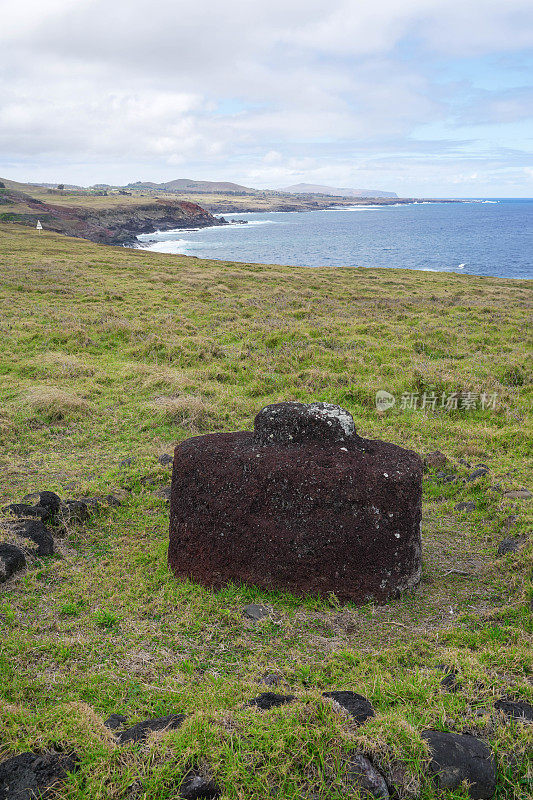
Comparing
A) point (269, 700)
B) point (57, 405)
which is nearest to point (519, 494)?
point (269, 700)

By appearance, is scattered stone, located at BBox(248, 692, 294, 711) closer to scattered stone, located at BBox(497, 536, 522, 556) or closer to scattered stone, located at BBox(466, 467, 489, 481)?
scattered stone, located at BBox(497, 536, 522, 556)

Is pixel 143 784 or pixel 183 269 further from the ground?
pixel 183 269

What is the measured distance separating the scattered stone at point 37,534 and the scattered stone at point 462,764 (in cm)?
498

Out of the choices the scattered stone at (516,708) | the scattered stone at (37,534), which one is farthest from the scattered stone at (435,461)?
the scattered stone at (37,534)

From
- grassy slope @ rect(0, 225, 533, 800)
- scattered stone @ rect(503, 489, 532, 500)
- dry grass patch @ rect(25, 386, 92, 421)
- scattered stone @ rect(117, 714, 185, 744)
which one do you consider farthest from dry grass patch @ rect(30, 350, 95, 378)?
scattered stone @ rect(117, 714, 185, 744)

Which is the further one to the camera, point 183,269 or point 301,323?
point 183,269

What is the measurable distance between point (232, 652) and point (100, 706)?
1.30 meters

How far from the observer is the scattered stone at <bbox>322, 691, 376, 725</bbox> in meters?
3.64

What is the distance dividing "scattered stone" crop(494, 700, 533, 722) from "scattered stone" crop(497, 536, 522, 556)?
10.1 ft

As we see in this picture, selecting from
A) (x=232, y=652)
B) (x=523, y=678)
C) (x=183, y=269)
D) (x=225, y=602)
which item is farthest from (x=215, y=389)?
(x=183, y=269)

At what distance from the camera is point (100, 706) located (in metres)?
4.07

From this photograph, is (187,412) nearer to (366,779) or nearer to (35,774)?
(35,774)

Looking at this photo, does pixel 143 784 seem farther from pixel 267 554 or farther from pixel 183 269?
pixel 183 269

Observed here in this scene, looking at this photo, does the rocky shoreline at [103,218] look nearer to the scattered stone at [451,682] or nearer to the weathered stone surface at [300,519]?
the weathered stone surface at [300,519]
